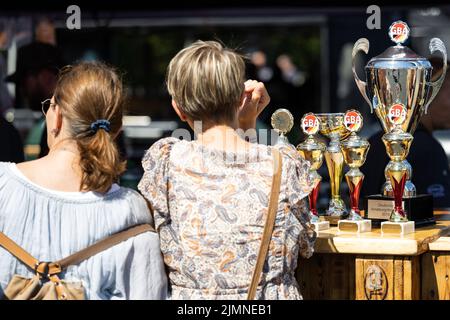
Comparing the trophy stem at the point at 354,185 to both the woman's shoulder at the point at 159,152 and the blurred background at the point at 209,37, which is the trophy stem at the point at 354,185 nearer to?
the blurred background at the point at 209,37

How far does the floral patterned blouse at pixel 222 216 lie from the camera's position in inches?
93.2

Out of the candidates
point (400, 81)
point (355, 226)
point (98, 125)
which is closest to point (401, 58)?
point (400, 81)

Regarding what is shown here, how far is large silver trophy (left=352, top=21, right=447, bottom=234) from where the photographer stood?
2.93 m

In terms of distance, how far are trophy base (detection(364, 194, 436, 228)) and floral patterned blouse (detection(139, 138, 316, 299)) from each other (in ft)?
2.00

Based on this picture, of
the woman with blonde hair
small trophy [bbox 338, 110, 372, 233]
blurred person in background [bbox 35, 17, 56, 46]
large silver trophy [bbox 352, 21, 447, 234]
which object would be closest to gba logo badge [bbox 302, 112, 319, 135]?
small trophy [bbox 338, 110, 372, 233]

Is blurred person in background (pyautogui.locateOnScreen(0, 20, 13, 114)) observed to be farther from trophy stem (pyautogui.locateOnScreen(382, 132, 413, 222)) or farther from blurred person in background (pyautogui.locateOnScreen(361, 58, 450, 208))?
trophy stem (pyautogui.locateOnScreen(382, 132, 413, 222))

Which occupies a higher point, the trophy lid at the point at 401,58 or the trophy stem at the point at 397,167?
the trophy lid at the point at 401,58

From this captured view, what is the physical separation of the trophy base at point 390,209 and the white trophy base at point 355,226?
0.07 m

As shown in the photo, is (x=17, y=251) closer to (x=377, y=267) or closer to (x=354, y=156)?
(x=377, y=267)

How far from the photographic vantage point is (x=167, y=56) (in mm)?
16328

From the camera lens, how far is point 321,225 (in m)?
2.94

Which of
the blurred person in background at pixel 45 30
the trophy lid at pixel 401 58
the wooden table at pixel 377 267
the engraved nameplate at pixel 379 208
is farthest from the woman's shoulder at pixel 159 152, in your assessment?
the blurred person in background at pixel 45 30

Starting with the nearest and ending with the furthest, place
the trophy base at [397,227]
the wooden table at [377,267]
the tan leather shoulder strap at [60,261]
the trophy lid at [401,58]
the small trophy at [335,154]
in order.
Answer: the tan leather shoulder strap at [60,261]
the wooden table at [377,267]
the trophy base at [397,227]
the small trophy at [335,154]
the trophy lid at [401,58]
